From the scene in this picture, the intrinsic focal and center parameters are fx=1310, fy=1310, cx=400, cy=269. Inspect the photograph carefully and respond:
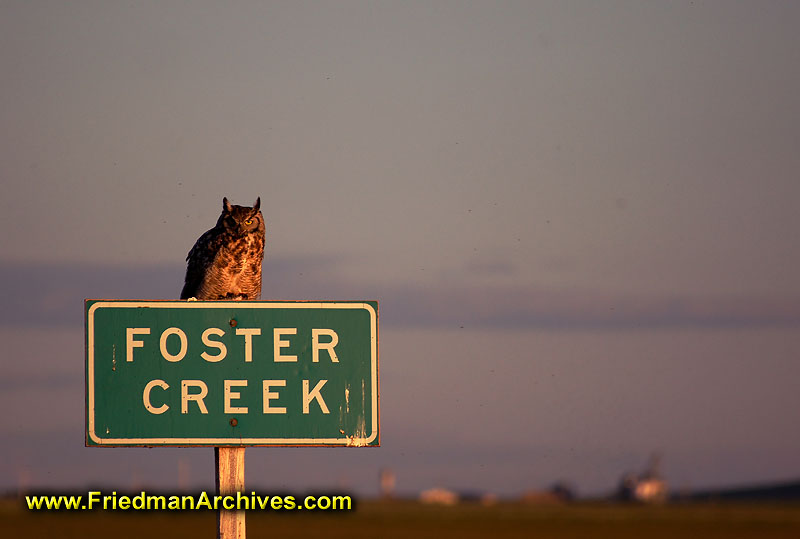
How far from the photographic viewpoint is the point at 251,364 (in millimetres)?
7891

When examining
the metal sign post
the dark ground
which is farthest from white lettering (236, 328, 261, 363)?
the dark ground

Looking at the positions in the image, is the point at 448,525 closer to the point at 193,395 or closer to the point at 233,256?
the point at 233,256

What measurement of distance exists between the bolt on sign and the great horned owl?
490 cm

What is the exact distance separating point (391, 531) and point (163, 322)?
12531 cm

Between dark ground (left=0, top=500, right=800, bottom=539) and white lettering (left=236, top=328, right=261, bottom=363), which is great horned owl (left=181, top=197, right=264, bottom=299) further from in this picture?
dark ground (left=0, top=500, right=800, bottom=539)

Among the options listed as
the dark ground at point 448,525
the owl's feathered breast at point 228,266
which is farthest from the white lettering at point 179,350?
the dark ground at point 448,525

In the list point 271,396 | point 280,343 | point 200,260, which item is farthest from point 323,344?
point 200,260

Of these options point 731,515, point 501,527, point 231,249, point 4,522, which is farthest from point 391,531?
point 231,249

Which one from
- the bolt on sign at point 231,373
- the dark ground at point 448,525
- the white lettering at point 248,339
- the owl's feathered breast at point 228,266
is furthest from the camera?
the dark ground at point 448,525

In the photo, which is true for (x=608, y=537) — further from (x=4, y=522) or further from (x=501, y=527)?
(x=4, y=522)

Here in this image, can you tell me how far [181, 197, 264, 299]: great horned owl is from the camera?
42.5 ft

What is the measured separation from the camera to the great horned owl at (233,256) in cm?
1296

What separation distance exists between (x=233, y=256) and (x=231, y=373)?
5.24 meters

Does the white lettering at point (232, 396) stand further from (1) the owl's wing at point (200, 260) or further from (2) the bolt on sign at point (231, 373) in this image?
(1) the owl's wing at point (200, 260)
